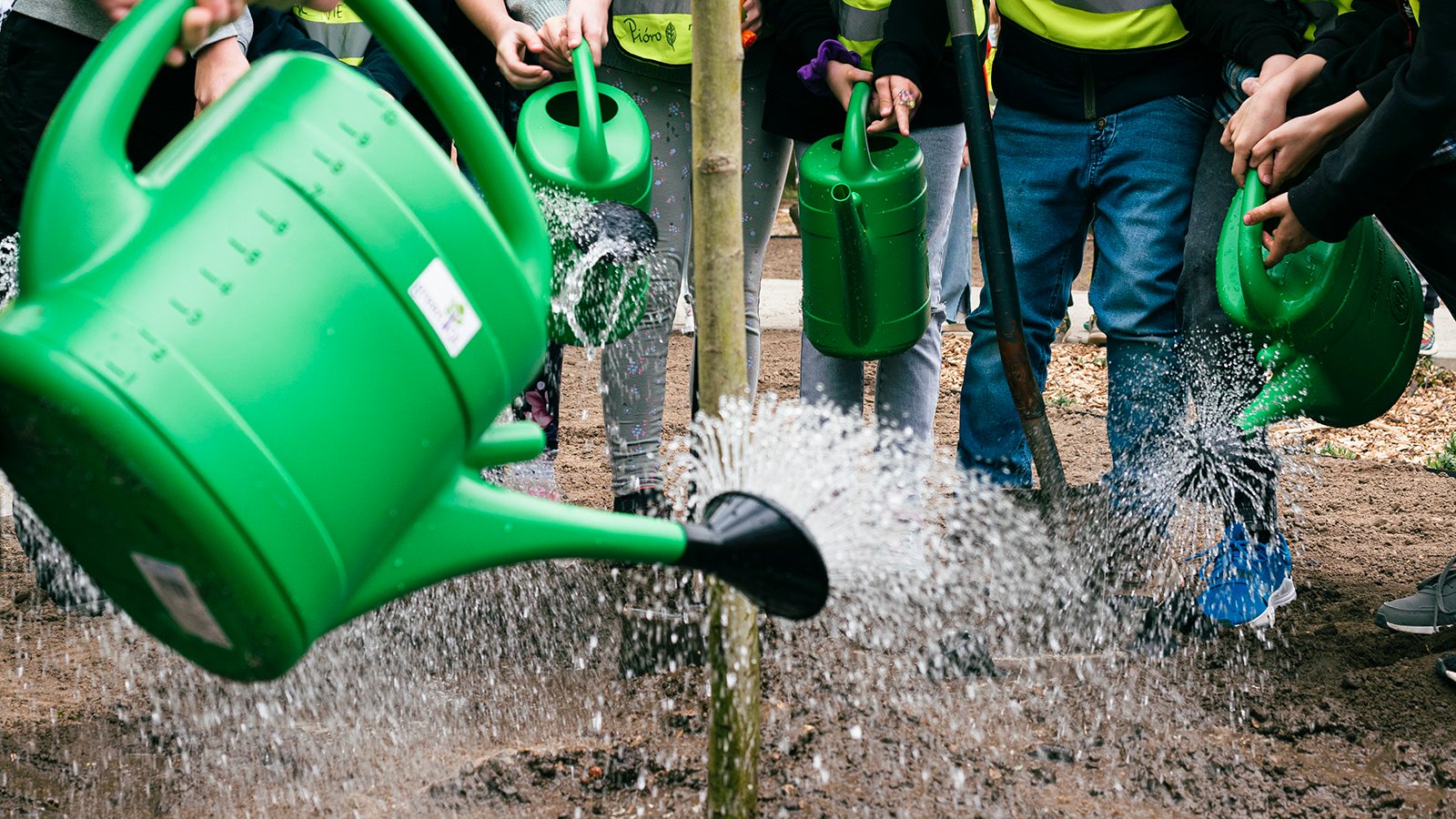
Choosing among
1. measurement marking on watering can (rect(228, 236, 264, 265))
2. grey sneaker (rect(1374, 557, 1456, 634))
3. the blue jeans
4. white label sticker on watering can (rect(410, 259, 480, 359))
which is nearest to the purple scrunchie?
the blue jeans

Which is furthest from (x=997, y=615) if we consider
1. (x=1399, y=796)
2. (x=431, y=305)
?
(x=431, y=305)

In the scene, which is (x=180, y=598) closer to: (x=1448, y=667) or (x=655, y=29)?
(x=655, y=29)

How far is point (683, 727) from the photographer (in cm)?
191

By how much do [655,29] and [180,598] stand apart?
1673mm

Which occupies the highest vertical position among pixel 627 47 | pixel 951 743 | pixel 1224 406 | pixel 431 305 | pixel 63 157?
→ pixel 63 157

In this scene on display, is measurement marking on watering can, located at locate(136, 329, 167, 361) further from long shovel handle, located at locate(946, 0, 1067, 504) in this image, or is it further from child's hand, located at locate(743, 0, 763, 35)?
child's hand, located at locate(743, 0, 763, 35)

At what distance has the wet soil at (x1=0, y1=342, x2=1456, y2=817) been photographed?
1.75m

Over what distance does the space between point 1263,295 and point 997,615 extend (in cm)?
72

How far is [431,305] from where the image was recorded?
0.93 m

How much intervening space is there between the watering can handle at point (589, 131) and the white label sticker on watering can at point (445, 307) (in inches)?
36.5

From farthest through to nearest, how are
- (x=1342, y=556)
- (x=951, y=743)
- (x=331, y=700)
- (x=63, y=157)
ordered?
(x=1342, y=556) → (x=331, y=700) → (x=951, y=743) → (x=63, y=157)

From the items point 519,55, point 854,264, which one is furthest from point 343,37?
point 854,264

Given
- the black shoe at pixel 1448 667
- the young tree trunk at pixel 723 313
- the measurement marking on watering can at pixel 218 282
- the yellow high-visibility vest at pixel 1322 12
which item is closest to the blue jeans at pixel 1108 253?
the yellow high-visibility vest at pixel 1322 12

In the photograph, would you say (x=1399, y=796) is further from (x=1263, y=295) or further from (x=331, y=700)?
(x=331, y=700)
